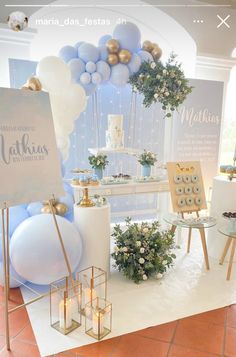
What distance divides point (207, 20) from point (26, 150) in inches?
125

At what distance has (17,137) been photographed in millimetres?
1892

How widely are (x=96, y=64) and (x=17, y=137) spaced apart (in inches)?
54.7

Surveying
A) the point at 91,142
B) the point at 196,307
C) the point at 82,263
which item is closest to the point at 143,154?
the point at 91,142

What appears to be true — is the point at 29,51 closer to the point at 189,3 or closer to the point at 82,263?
the point at 189,3

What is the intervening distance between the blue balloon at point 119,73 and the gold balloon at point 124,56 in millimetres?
47

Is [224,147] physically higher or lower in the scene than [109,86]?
lower

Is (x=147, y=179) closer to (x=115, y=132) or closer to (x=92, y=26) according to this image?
(x=115, y=132)

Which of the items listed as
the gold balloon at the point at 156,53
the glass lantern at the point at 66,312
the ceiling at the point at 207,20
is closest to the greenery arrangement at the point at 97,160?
the gold balloon at the point at 156,53

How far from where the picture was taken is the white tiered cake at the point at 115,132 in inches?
124

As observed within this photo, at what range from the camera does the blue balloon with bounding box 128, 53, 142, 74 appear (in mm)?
2984

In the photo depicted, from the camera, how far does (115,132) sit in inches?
126

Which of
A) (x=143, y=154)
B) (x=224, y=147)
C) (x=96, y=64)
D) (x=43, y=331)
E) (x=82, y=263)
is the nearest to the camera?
(x=43, y=331)

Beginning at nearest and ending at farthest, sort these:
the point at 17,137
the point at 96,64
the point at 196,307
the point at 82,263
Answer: the point at 17,137, the point at 196,307, the point at 82,263, the point at 96,64

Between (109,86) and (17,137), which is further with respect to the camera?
(109,86)
